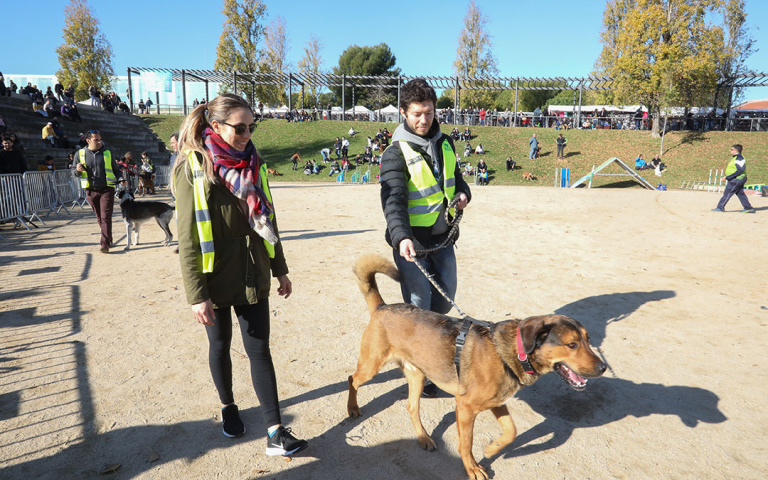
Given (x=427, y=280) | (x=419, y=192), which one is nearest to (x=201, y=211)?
(x=419, y=192)

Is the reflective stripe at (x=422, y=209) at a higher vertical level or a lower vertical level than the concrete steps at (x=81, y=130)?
lower

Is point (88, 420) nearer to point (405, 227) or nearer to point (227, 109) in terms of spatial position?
point (227, 109)

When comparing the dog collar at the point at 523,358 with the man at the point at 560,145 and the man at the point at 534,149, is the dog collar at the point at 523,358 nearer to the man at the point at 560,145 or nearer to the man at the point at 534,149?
the man at the point at 534,149

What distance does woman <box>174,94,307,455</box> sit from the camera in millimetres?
2334

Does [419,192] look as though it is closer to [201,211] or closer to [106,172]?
[201,211]

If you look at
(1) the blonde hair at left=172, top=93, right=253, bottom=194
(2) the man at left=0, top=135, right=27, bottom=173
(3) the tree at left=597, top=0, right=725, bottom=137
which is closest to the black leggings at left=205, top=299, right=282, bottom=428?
(1) the blonde hair at left=172, top=93, right=253, bottom=194

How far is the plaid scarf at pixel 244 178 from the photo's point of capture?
238 cm

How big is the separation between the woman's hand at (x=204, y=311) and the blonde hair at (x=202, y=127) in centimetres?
69

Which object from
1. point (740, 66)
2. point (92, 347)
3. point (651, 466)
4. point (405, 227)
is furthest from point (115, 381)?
point (740, 66)

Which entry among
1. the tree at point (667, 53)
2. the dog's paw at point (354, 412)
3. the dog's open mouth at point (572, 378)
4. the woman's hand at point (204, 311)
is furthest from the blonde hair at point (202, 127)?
the tree at point (667, 53)

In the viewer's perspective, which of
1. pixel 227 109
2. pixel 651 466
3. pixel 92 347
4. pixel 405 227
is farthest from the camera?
pixel 92 347

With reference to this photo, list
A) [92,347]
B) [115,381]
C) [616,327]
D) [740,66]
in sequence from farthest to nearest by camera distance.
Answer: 1. [740,66]
2. [616,327]
3. [92,347]
4. [115,381]

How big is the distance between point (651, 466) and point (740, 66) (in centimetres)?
4975

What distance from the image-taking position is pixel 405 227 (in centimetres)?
293
